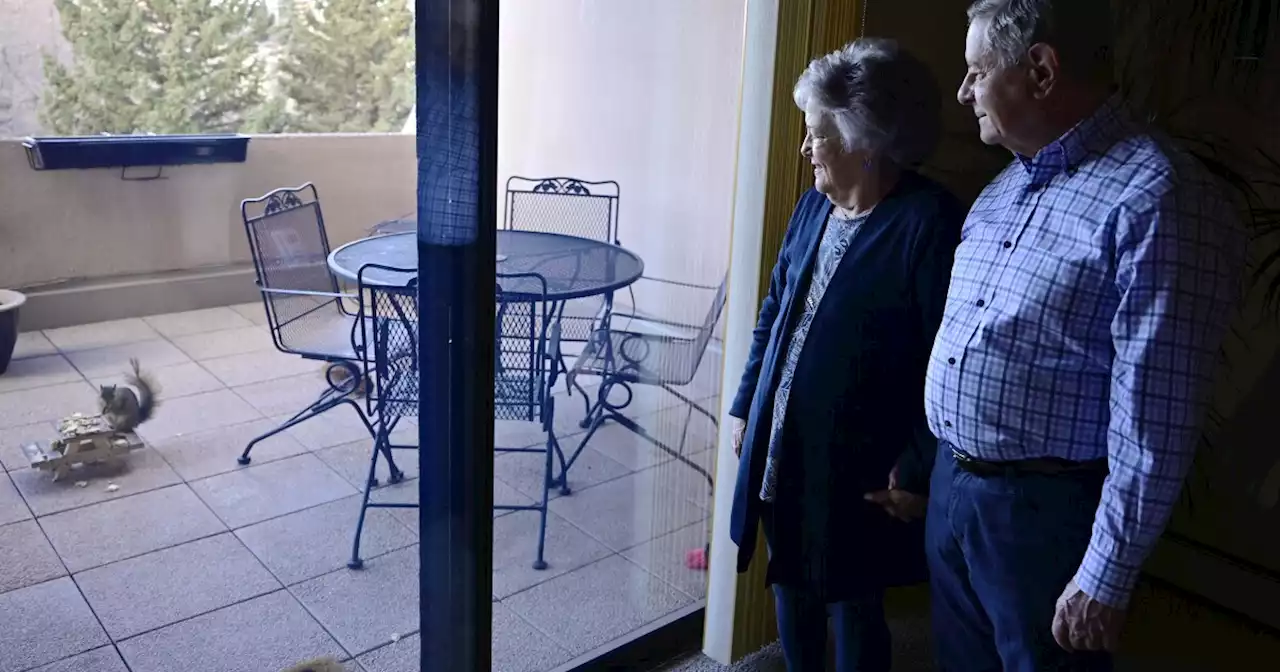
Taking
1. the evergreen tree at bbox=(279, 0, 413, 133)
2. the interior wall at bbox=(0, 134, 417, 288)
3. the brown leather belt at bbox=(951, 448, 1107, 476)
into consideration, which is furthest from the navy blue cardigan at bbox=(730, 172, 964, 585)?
the evergreen tree at bbox=(279, 0, 413, 133)

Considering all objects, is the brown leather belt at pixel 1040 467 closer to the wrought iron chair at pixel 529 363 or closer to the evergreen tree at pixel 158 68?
the wrought iron chair at pixel 529 363

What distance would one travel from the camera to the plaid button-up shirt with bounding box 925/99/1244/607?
3.41 feet

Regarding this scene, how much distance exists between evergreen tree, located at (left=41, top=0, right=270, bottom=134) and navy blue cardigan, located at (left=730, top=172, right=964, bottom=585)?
439cm

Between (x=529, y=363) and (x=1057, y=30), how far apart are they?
1.18 meters

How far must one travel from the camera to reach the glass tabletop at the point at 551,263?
1.79 m

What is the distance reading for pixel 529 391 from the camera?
2.01 meters

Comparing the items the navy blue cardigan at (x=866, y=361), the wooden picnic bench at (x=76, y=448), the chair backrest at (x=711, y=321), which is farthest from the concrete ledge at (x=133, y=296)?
the navy blue cardigan at (x=866, y=361)

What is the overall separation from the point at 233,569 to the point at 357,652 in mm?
→ 556

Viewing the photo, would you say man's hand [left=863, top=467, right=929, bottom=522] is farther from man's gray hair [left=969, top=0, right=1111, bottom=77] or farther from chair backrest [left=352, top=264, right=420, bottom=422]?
chair backrest [left=352, top=264, right=420, bottom=422]

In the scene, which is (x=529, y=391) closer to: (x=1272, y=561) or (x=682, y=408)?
(x=682, y=408)

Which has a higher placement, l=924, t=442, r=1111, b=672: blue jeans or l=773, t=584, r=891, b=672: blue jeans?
l=924, t=442, r=1111, b=672: blue jeans

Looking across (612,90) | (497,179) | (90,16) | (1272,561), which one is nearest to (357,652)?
(497,179)

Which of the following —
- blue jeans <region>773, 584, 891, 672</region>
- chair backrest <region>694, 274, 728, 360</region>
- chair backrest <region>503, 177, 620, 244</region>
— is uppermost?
chair backrest <region>503, 177, 620, 244</region>

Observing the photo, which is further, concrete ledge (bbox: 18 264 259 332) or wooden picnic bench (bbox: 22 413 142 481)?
concrete ledge (bbox: 18 264 259 332)
